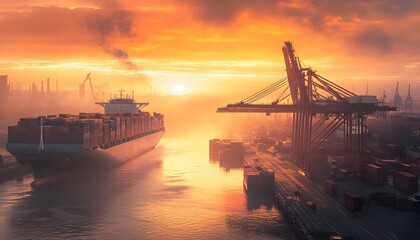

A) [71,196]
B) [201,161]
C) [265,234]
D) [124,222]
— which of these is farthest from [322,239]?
[201,161]

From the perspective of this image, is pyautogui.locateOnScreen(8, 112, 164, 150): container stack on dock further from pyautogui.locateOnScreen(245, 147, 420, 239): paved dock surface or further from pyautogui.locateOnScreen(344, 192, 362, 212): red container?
pyautogui.locateOnScreen(344, 192, 362, 212): red container

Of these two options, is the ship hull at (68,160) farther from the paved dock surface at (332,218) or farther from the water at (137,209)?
the paved dock surface at (332,218)

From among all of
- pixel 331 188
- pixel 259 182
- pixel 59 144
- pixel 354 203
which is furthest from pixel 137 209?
pixel 354 203

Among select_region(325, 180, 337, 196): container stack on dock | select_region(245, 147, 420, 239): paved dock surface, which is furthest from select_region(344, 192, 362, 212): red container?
select_region(325, 180, 337, 196): container stack on dock

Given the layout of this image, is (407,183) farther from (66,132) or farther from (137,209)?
(66,132)

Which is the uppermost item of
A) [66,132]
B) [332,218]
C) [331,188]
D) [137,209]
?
[66,132]

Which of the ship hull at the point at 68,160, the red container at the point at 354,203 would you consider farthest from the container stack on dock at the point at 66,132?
the red container at the point at 354,203
